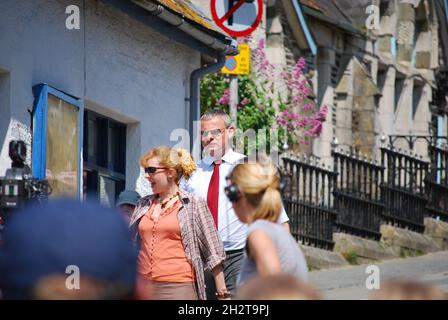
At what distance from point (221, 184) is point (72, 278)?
15.7 ft

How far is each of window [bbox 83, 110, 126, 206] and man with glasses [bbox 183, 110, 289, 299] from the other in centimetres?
259

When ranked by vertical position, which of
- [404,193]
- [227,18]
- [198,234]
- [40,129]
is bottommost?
[198,234]

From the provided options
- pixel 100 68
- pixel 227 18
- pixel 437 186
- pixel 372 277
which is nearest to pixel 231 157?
pixel 100 68

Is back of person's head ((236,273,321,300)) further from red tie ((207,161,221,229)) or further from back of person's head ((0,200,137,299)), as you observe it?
red tie ((207,161,221,229))

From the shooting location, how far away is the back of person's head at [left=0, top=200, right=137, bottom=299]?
3088mm

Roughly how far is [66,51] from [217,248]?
282cm

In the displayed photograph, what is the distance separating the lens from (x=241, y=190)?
17.4ft

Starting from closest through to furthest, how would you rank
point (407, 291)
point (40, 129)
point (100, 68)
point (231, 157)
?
1. point (407, 291)
2. point (231, 157)
3. point (40, 129)
4. point (100, 68)

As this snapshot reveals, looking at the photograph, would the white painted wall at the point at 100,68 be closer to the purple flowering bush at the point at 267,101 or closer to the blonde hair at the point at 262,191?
the blonde hair at the point at 262,191

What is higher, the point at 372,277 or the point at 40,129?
the point at 40,129

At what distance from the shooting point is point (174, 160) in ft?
25.0

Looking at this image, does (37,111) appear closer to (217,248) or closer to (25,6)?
(25,6)

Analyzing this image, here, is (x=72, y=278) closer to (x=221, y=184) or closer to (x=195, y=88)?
(x=221, y=184)
